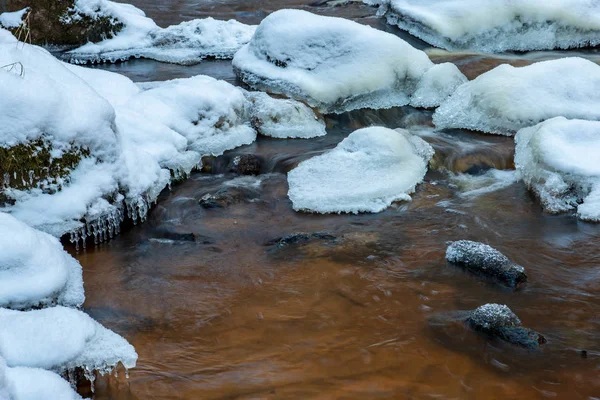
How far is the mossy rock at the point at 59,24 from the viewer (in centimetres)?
1112

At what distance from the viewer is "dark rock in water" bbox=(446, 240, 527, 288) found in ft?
15.6

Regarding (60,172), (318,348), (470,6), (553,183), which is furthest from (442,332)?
(470,6)

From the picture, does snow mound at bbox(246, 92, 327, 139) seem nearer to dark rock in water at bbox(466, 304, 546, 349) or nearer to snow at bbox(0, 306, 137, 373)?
dark rock in water at bbox(466, 304, 546, 349)

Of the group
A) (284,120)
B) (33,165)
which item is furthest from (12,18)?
(33,165)

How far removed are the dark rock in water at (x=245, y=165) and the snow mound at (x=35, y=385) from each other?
3.88 meters

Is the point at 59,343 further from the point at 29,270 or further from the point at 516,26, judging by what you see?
the point at 516,26

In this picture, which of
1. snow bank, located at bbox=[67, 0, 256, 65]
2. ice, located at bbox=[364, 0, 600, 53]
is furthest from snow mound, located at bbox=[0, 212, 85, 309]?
ice, located at bbox=[364, 0, 600, 53]

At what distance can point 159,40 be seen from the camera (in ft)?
37.9

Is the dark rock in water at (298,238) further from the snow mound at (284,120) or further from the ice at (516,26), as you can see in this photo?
the ice at (516,26)

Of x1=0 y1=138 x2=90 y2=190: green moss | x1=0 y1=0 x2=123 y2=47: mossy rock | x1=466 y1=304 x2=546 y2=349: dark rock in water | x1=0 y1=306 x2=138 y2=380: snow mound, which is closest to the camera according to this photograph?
x1=0 y1=306 x2=138 y2=380: snow mound

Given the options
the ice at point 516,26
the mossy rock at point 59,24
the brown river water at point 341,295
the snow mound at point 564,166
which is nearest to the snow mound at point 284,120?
the brown river water at point 341,295

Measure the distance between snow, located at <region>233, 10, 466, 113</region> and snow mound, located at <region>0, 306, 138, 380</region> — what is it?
17.4 feet

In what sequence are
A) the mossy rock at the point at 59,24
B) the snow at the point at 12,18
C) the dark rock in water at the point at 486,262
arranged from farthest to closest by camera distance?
the mossy rock at the point at 59,24 → the snow at the point at 12,18 → the dark rock in water at the point at 486,262

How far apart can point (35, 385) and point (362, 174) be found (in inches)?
158
